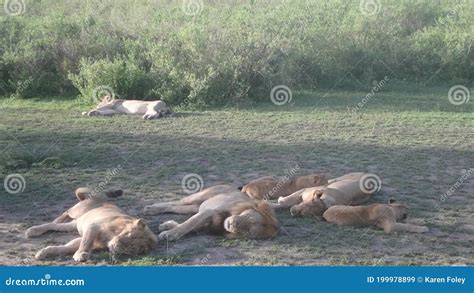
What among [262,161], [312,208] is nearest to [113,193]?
[312,208]

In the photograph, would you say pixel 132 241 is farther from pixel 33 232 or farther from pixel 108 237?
pixel 33 232

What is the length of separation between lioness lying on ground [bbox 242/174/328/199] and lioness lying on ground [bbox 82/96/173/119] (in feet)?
20.5

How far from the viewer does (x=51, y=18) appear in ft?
64.5

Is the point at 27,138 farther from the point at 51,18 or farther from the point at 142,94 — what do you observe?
the point at 51,18

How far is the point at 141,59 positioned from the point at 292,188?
9752 millimetres

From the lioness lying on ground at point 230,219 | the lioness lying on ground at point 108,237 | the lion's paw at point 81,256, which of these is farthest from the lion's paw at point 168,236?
the lion's paw at point 81,256

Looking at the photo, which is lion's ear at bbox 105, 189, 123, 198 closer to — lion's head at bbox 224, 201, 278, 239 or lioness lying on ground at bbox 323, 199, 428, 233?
lion's head at bbox 224, 201, 278, 239

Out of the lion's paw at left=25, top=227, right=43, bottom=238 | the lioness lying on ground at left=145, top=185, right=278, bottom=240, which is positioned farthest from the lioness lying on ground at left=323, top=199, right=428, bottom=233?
the lion's paw at left=25, top=227, right=43, bottom=238

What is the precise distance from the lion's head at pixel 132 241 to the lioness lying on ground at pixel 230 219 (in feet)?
1.26

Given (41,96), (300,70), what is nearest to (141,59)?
(41,96)

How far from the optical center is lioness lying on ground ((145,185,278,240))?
20.8ft

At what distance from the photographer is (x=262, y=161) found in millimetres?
9938

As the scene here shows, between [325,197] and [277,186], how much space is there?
808 millimetres

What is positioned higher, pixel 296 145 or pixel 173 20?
pixel 173 20
